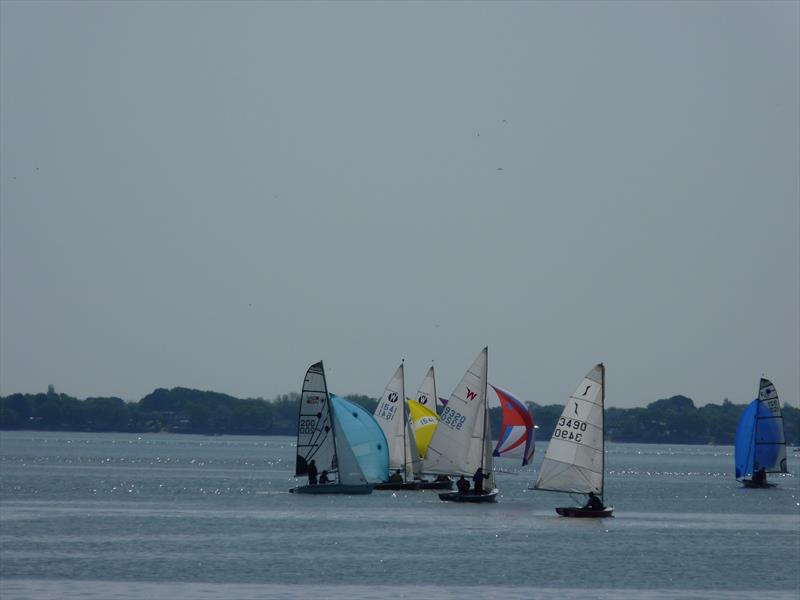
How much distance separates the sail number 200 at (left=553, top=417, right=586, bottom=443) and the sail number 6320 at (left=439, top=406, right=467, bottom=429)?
8.91 meters

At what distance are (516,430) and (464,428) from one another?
433 inches

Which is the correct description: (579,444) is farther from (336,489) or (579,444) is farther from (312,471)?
(312,471)

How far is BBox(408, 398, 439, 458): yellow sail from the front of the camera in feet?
276

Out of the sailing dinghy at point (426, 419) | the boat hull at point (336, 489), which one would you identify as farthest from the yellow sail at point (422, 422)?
the boat hull at point (336, 489)

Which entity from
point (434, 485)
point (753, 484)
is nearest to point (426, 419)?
point (434, 485)

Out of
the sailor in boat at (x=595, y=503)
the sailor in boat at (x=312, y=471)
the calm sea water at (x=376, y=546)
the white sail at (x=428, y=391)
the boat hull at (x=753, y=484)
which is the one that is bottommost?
the calm sea water at (x=376, y=546)

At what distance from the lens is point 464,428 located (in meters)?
70.6

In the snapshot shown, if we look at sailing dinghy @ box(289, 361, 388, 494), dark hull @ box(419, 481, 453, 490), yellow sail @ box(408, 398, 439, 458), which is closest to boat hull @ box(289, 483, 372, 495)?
Result: sailing dinghy @ box(289, 361, 388, 494)

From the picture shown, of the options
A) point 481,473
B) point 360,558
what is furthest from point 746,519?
point 360,558

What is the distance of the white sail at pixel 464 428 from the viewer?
Answer: 70.6 meters

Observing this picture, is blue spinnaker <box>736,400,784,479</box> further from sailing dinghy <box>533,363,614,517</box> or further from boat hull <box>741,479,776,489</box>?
sailing dinghy <box>533,363,614,517</box>

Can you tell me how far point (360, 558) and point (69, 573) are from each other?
9900 mm

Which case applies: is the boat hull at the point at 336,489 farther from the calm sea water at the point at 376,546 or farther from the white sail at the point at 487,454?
the white sail at the point at 487,454

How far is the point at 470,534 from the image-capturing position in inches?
2297
